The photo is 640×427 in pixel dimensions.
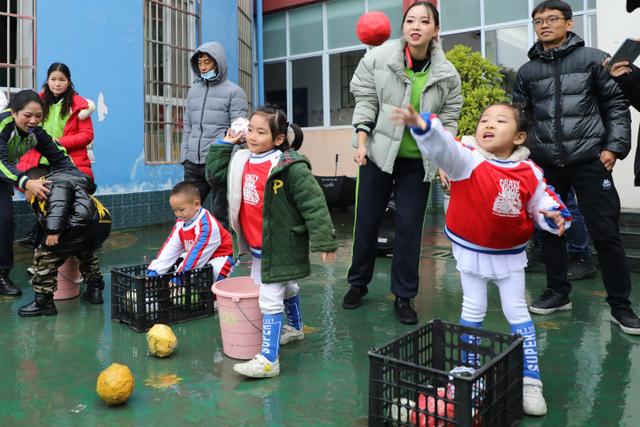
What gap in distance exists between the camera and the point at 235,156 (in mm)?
3025

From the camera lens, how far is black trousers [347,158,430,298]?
367 cm

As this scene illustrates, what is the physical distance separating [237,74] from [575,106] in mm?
7063

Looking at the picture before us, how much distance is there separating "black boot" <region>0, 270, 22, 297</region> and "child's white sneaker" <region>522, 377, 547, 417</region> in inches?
136

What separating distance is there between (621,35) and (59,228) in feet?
17.1

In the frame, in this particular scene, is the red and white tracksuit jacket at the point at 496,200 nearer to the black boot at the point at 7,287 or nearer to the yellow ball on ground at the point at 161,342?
the yellow ball on ground at the point at 161,342

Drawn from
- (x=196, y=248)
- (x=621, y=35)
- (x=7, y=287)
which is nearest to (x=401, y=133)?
(x=196, y=248)

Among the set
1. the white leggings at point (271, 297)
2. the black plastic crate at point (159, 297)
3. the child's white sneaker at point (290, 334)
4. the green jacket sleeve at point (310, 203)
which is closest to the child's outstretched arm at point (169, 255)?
the black plastic crate at point (159, 297)

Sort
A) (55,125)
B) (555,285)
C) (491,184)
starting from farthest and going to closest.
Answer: (55,125)
(555,285)
(491,184)

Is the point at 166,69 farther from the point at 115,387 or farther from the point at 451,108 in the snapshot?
the point at 115,387

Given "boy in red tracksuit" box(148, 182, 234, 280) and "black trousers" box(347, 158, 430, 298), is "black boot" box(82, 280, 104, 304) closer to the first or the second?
"boy in red tracksuit" box(148, 182, 234, 280)

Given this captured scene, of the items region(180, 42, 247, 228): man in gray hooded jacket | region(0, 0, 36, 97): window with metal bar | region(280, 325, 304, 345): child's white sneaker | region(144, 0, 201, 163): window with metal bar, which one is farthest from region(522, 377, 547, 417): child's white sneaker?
region(144, 0, 201, 163): window with metal bar

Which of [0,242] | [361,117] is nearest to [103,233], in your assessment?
[0,242]

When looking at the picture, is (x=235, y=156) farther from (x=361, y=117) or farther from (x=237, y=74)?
(x=237, y=74)

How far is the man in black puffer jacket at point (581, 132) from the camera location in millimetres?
3389
